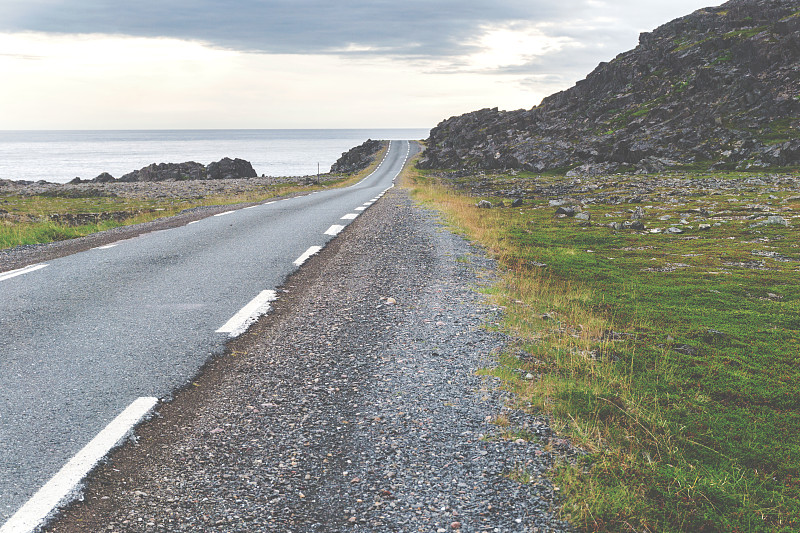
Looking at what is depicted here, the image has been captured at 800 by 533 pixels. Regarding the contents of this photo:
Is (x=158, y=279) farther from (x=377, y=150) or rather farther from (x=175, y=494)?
(x=377, y=150)

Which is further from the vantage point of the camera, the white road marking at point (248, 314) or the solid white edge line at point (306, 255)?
the solid white edge line at point (306, 255)

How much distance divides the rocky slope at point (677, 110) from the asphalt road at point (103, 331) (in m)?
44.8

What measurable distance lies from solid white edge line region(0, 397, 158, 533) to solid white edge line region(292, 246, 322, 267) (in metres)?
6.13

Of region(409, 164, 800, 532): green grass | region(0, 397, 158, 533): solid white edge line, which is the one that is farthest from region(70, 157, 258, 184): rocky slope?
region(0, 397, 158, 533): solid white edge line

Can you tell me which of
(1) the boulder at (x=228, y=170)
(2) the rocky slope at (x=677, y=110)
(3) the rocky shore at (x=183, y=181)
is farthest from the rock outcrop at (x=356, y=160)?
(1) the boulder at (x=228, y=170)

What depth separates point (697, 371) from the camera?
5773mm

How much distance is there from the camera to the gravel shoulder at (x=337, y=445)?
10.4 ft

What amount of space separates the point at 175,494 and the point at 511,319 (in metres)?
4.50

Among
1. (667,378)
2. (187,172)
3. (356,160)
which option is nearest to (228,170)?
(187,172)

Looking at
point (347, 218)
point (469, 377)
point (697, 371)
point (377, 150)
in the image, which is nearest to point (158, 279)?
point (469, 377)

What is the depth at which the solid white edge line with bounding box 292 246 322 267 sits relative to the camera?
34.3ft

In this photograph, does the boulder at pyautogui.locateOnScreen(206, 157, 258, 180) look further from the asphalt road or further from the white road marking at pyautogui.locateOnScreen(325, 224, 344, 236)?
the asphalt road

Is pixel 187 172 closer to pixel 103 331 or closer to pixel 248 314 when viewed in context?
pixel 248 314

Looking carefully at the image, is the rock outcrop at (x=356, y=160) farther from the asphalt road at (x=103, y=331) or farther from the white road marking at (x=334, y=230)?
the asphalt road at (x=103, y=331)
